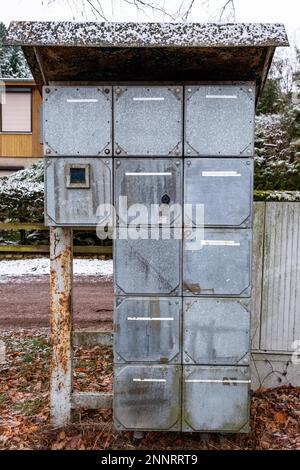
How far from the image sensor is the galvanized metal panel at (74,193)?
3602mm

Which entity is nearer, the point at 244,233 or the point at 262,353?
the point at 244,233

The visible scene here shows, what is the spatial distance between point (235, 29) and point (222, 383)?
277 cm

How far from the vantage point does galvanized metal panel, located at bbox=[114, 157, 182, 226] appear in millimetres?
3570

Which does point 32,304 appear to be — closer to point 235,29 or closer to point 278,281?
point 278,281

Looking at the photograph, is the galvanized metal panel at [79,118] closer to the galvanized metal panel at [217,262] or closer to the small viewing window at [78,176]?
the small viewing window at [78,176]

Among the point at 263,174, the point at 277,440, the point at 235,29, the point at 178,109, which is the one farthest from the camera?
the point at 263,174

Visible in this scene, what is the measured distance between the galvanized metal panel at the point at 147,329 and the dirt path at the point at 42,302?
11.5ft

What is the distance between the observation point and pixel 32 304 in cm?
861

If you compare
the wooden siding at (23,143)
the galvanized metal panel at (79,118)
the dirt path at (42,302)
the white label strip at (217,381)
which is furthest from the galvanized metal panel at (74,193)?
the wooden siding at (23,143)

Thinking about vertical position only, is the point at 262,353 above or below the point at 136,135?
below

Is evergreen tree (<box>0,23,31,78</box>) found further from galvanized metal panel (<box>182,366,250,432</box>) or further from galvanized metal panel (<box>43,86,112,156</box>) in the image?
galvanized metal panel (<box>182,366,250,432</box>)

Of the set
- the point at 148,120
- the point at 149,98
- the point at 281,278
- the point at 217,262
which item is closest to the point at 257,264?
the point at 281,278

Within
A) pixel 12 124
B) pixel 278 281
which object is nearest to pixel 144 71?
pixel 278 281

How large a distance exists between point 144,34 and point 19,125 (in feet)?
60.4
